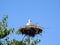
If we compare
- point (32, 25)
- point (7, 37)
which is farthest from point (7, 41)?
point (32, 25)

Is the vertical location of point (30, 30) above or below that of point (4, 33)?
above

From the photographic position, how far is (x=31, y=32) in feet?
57.8

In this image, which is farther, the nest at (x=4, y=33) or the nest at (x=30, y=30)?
the nest at (x=4, y=33)

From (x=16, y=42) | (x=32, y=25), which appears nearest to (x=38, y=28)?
(x=32, y=25)

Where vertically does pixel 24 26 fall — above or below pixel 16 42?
above

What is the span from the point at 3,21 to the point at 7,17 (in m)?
0.37

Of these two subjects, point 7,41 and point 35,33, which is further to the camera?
point 7,41

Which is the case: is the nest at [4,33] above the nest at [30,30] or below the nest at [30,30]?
below

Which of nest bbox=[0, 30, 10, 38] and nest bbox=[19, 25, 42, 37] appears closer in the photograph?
nest bbox=[19, 25, 42, 37]

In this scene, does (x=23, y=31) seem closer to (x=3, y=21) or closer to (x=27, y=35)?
A: (x=27, y=35)

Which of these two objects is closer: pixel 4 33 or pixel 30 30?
pixel 30 30

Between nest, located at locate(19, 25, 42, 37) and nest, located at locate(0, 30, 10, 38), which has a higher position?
nest, located at locate(19, 25, 42, 37)

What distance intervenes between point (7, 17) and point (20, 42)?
185 cm

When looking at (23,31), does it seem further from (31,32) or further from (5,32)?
(5,32)
